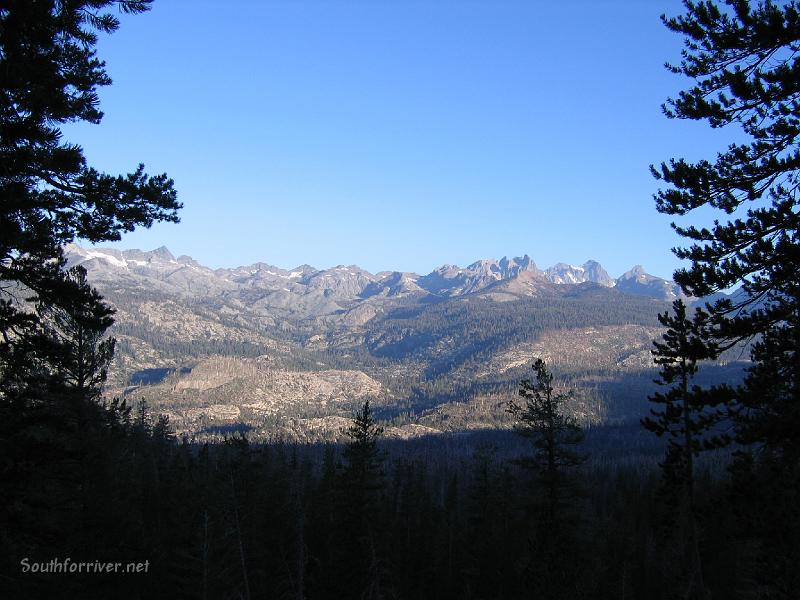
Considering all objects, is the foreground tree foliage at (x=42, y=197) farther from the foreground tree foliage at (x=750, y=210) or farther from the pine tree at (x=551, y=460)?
the pine tree at (x=551, y=460)

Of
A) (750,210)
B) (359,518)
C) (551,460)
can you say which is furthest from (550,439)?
(750,210)

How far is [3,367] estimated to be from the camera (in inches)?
485

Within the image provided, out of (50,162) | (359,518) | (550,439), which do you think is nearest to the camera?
(50,162)

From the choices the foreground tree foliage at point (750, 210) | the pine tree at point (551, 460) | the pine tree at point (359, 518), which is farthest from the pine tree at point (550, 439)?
the foreground tree foliage at point (750, 210)

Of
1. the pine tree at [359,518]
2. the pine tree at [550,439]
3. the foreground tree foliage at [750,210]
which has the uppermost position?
the foreground tree foliage at [750,210]

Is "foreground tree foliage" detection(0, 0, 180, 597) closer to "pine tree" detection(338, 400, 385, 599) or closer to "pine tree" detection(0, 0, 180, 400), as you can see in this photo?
"pine tree" detection(0, 0, 180, 400)

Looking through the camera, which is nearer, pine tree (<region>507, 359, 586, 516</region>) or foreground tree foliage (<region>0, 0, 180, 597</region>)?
foreground tree foliage (<region>0, 0, 180, 597</region>)

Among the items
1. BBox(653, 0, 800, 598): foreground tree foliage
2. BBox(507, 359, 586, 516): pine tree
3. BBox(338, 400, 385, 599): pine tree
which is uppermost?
BBox(653, 0, 800, 598): foreground tree foliage

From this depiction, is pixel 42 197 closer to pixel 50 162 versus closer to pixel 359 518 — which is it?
pixel 50 162

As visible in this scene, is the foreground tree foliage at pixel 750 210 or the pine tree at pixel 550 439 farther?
the pine tree at pixel 550 439

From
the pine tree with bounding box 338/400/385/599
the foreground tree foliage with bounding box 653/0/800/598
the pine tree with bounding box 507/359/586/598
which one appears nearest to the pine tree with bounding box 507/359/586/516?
the pine tree with bounding box 507/359/586/598

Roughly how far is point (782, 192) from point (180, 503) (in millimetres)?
38440

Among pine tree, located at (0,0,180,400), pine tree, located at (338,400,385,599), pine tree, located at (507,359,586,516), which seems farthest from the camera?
pine tree, located at (338,400,385,599)

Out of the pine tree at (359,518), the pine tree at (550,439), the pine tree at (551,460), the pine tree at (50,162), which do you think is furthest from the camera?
the pine tree at (359,518)
